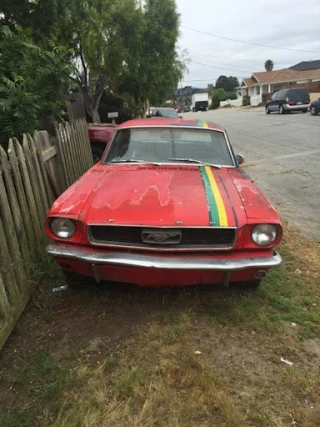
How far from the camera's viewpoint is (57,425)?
85.4 inches

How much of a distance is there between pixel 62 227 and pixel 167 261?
90 centimetres

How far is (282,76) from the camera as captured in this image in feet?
201

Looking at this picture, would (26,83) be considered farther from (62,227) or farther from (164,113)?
(164,113)

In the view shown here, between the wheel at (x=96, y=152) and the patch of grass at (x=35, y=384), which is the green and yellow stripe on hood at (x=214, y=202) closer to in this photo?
the patch of grass at (x=35, y=384)

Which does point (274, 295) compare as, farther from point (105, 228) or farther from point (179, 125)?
point (179, 125)

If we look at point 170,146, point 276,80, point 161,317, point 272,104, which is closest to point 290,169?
point 170,146

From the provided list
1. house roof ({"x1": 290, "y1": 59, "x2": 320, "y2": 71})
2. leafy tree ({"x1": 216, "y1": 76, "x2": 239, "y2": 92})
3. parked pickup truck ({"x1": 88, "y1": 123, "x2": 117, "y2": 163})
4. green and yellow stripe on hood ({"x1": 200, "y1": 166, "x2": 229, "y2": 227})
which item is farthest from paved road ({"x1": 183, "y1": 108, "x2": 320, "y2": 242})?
leafy tree ({"x1": 216, "y1": 76, "x2": 239, "y2": 92})

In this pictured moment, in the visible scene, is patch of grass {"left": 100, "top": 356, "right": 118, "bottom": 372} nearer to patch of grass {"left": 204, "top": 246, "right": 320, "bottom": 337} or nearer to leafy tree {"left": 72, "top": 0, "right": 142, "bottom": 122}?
patch of grass {"left": 204, "top": 246, "right": 320, "bottom": 337}

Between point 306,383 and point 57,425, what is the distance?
1.55 metres

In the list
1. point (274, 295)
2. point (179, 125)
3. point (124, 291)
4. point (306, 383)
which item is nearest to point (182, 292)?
point (124, 291)

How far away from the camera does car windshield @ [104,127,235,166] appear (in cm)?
432

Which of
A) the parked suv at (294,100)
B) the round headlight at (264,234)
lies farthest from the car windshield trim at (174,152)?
the parked suv at (294,100)

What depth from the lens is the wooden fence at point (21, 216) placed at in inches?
119

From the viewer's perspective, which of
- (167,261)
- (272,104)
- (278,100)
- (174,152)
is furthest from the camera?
(272,104)
